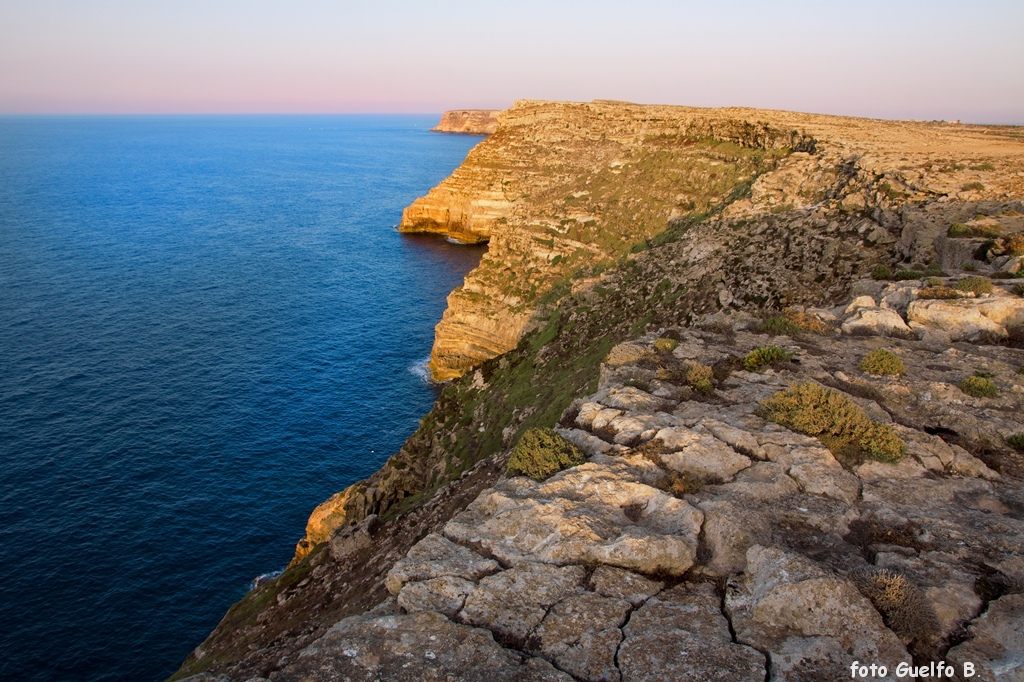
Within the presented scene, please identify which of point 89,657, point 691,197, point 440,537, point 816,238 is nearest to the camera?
point 440,537

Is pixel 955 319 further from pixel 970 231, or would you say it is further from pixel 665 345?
pixel 970 231

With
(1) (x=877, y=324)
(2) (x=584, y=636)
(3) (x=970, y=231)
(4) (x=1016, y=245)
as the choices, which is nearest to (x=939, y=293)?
(1) (x=877, y=324)

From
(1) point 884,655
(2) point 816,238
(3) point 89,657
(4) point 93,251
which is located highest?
(2) point 816,238

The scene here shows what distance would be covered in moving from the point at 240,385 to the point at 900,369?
6128 cm

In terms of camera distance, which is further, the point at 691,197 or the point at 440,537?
the point at 691,197

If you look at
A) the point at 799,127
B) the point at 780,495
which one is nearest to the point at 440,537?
the point at 780,495

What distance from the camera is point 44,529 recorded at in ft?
152

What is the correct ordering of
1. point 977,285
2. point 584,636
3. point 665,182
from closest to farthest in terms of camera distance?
point 584,636 → point 977,285 → point 665,182

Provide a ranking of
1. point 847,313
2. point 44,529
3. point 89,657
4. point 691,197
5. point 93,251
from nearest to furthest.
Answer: point 847,313
point 89,657
point 44,529
point 691,197
point 93,251

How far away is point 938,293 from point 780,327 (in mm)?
6764

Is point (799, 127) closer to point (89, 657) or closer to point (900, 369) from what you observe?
point (900, 369)

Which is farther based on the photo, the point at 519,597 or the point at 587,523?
the point at 587,523

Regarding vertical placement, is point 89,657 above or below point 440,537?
below

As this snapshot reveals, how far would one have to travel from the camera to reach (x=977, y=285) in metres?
25.2
